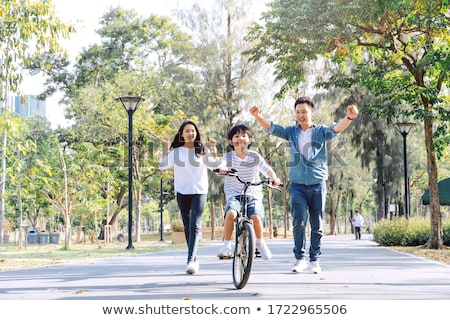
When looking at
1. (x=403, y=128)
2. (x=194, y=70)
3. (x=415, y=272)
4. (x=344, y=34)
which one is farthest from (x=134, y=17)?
(x=415, y=272)

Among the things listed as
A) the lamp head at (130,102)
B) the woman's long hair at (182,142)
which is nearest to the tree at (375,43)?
the lamp head at (130,102)

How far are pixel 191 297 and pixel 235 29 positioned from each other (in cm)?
3227

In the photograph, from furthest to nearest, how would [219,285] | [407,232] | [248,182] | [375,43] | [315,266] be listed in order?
[407,232], [375,43], [315,266], [219,285], [248,182]

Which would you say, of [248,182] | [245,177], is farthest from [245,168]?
[248,182]

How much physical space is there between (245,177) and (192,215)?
89 cm

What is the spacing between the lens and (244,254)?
23.4 feet

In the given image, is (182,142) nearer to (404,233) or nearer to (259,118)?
(259,118)

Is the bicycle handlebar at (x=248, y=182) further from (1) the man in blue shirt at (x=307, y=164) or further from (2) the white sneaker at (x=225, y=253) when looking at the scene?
(2) the white sneaker at (x=225, y=253)

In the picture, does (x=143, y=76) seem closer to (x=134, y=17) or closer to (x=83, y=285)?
(x=134, y=17)

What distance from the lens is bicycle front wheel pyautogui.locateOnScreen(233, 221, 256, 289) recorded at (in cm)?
691

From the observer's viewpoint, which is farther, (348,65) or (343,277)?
(348,65)

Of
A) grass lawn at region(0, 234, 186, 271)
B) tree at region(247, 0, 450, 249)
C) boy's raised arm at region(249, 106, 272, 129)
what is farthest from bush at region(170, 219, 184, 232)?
boy's raised arm at region(249, 106, 272, 129)

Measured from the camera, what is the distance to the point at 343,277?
Answer: 9023 millimetres

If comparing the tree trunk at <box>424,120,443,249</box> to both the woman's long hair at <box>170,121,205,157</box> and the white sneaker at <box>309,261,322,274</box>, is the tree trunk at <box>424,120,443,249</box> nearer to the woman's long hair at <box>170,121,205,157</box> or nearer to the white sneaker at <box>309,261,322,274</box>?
the white sneaker at <box>309,261,322,274</box>
